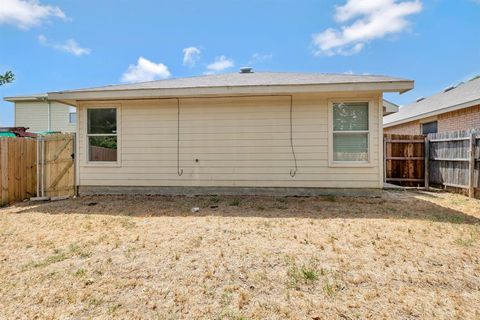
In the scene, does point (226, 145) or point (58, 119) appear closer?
point (226, 145)

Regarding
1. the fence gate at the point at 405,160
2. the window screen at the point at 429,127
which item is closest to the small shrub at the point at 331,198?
the fence gate at the point at 405,160

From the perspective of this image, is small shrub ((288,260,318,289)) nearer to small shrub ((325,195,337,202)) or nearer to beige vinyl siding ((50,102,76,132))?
small shrub ((325,195,337,202))

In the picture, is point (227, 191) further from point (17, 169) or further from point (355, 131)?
point (17, 169)

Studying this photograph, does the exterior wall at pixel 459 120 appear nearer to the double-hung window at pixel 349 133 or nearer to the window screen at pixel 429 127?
the window screen at pixel 429 127

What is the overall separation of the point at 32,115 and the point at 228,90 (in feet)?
62.6

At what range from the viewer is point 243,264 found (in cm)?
298

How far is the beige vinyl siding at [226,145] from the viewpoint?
6.77 m

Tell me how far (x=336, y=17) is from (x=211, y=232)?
11465 mm

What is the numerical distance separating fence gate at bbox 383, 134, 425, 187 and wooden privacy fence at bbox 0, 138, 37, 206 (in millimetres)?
11644

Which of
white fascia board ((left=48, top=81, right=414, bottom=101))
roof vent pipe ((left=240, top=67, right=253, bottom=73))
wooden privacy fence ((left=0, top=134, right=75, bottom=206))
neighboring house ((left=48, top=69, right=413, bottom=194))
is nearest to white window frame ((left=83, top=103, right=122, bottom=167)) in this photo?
neighboring house ((left=48, top=69, right=413, bottom=194))

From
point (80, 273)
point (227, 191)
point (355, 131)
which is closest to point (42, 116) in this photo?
point (227, 191)

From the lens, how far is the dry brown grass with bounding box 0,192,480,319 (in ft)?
7.18

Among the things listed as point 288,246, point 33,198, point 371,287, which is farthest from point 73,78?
point 371,287

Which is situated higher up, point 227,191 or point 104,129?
point 104,129
